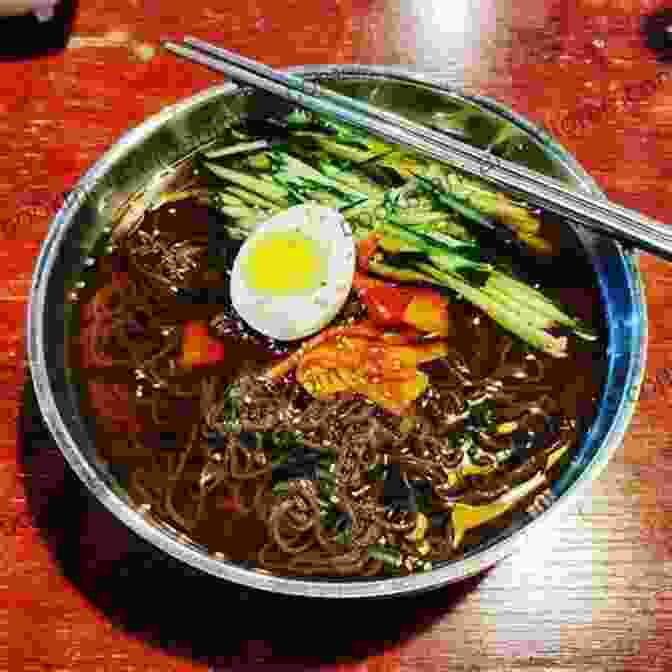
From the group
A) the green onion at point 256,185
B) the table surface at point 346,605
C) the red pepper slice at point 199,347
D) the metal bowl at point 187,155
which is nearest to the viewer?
the metal bowl at point 187,155

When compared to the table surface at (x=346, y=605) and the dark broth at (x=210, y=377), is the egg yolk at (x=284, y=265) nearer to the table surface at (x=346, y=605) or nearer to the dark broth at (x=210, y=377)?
the dark broth at (x=210, y=377)

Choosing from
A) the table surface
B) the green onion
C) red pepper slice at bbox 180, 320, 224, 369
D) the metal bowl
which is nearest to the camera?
the metal bowl

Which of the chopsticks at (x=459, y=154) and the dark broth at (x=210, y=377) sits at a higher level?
the chopsticks at (x=459, y=154)

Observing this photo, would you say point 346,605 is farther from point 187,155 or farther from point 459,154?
point 187,155

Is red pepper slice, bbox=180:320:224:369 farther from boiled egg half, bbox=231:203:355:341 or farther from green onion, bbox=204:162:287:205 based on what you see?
green onion, bbox=204:162:287:205

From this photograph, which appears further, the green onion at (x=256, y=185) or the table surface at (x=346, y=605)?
the green onion at (x=256, y=185)

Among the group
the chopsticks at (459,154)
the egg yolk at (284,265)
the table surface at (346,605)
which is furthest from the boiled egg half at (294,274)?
the table surface at (346,605)

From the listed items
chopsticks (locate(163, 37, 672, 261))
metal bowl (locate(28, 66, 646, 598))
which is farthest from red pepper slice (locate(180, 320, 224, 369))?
chopsticks (locate(163, 37, 672, 261))

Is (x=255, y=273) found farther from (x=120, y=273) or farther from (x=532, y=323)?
(x=532, y=323)

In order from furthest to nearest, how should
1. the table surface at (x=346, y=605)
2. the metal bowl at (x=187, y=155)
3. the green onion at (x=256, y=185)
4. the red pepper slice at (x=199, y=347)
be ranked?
the green onion at (x=256, y=185)
the red pepper slice at (x=199, y=347)
the table surface at (x=346, y=605)
the metal bowl at (x=187, y=155)
